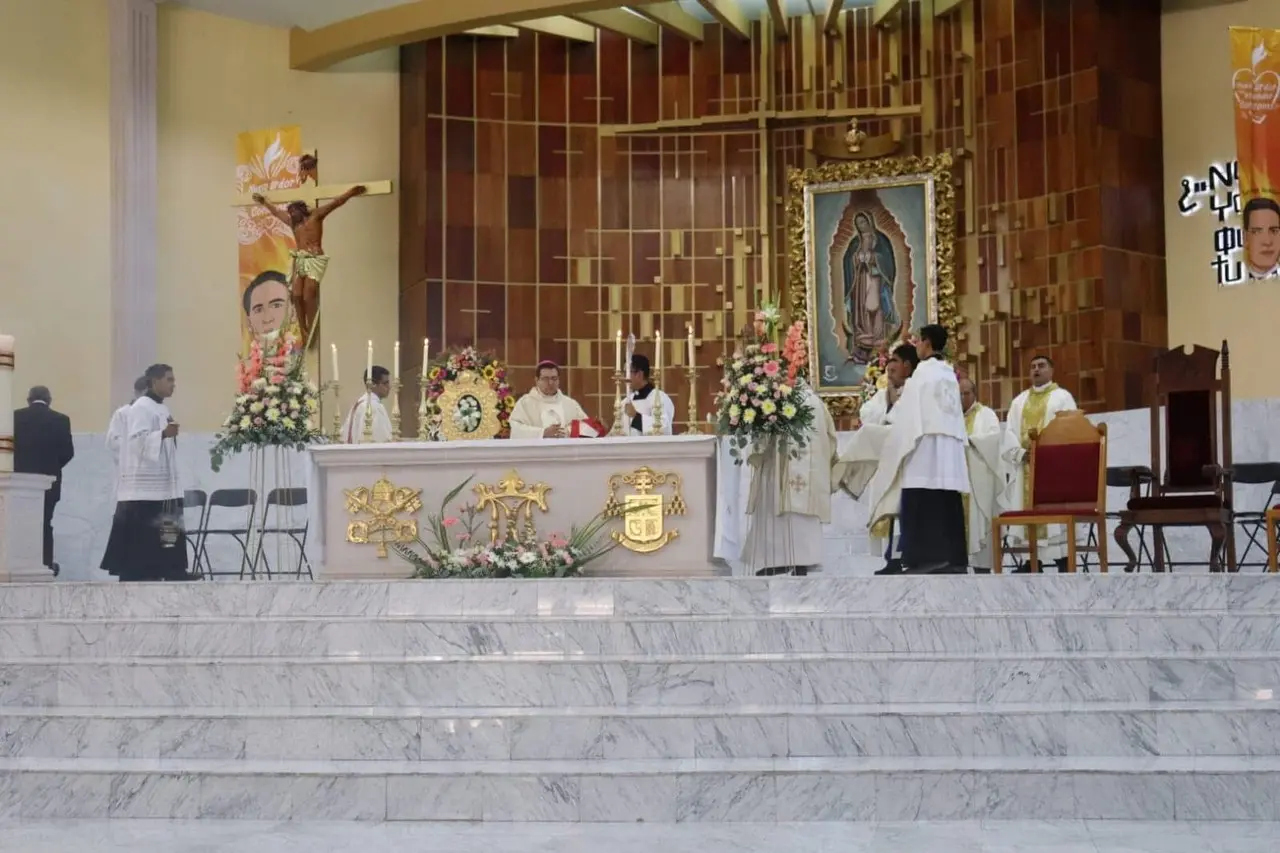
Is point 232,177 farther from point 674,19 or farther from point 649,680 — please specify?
point 649,680

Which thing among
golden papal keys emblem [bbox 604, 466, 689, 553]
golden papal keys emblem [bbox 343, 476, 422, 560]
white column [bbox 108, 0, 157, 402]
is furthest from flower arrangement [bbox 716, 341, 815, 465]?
white column [bbox 108, 0, 157, 402]

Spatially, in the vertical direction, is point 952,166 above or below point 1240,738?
above

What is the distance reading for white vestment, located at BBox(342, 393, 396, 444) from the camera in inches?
425

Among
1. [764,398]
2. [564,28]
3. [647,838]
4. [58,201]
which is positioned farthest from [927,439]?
[58,201]

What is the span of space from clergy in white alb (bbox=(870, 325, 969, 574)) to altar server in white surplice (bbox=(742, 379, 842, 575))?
52 centimetres

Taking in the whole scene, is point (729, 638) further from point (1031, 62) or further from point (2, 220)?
point (2, 220)

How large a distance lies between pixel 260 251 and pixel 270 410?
4.36 m

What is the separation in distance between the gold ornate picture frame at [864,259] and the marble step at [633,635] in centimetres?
669

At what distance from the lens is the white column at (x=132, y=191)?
13.7 metres

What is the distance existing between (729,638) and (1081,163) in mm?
7080

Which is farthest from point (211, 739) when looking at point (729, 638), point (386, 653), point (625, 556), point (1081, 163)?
point (1081, 163)

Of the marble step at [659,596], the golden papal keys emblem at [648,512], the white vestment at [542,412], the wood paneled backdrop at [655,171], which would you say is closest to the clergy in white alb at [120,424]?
the white vestment at [542,412]

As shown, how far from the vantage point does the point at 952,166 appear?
543 inches

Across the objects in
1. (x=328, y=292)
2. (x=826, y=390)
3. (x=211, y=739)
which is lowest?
(x=211, y=739)
